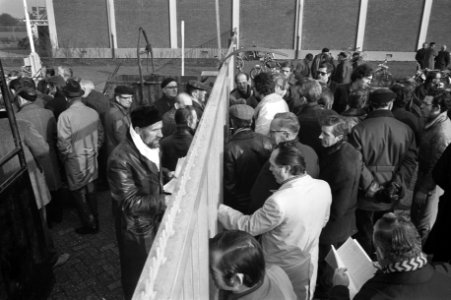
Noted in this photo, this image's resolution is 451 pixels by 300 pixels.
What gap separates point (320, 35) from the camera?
26.9m

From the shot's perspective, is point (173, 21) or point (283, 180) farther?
point (173, 21)

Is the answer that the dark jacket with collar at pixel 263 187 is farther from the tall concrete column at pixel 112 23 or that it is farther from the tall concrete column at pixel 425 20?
the tall concrete column at pixel 425 20

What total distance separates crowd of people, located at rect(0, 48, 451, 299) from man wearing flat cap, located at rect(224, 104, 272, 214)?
1 cm

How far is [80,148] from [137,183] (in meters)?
1.90

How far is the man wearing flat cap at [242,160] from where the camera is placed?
3369 millimetres

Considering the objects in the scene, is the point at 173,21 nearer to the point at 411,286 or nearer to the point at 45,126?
the point at 45,126

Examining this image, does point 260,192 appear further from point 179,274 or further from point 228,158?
point 179,274

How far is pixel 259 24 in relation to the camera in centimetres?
2686

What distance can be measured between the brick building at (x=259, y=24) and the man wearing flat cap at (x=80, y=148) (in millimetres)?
22287

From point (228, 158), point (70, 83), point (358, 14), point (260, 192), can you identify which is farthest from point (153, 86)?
point (358, 14)

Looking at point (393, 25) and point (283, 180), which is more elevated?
point (393, 25)

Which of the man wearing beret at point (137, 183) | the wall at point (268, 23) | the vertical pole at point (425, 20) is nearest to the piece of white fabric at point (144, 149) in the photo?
the man wearing beret at point (137, 183)

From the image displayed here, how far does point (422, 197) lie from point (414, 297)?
2.76m

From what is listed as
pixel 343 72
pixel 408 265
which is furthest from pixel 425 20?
pixel 408 265
